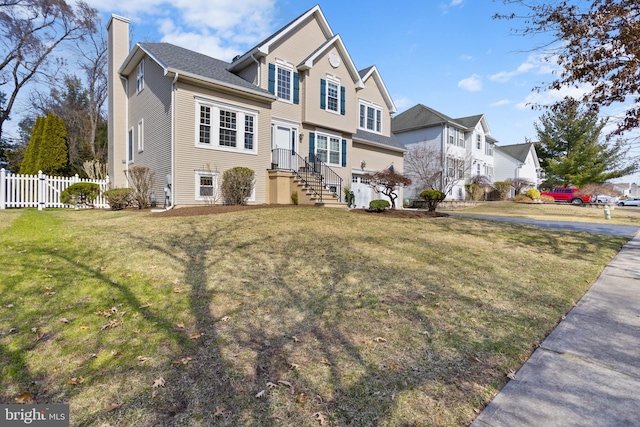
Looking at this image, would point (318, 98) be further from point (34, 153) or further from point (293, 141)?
point (34, 153)

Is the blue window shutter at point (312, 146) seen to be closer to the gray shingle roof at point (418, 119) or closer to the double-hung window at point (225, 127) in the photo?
the double-hung window at point (225, 127)

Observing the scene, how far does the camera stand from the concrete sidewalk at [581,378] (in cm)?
235

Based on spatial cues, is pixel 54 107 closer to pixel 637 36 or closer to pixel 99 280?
pixel 99 280

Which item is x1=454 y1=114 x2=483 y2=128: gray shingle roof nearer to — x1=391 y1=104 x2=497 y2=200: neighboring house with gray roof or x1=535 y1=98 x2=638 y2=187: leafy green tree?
x1=391 y1=104 x2=497 y2=200: neighboring house with gray roof

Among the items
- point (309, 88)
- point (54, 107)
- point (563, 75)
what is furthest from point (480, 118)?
point (54, 107)

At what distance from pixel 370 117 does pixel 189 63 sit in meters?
12.3

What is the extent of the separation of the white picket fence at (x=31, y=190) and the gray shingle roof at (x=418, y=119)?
25.7 meters

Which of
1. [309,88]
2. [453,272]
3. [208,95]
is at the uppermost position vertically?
[309,88]

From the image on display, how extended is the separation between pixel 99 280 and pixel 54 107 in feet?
109

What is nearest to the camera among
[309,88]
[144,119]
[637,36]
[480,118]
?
[637,36]

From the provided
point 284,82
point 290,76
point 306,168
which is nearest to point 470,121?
point 290,76

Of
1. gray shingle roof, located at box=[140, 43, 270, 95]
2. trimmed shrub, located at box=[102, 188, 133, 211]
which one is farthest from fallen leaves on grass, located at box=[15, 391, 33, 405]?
trimmed shrub, located at box=[102, 188, 133, 211]

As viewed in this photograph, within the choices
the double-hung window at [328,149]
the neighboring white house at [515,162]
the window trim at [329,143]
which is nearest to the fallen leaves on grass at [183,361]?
the window trim at [329,143]

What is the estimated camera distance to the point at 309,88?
1700 cm
